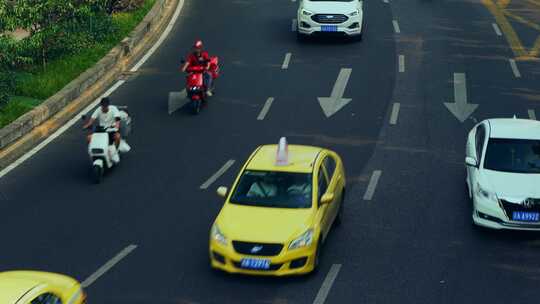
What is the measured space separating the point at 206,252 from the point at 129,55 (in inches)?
566

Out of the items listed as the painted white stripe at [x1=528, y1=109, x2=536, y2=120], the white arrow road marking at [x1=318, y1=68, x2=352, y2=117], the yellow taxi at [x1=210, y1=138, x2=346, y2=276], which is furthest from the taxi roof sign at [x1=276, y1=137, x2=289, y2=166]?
the painted white stripe at [x1=528, y1=109, x2=536, y2=120]

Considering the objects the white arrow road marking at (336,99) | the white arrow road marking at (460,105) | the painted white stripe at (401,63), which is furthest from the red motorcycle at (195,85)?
the painted white stripe at (401,63)

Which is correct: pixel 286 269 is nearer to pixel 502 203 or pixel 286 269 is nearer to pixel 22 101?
pixel 502 203

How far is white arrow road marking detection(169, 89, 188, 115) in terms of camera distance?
28.4 meters

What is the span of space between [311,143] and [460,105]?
4.90 meters

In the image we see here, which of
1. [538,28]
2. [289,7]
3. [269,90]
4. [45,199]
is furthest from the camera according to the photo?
[289,7]

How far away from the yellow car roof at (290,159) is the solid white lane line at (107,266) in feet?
8.09

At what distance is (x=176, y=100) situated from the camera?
95.0 ft

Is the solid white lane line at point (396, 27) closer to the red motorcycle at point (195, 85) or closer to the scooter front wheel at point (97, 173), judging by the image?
the red motorcycle at point (195, 85)

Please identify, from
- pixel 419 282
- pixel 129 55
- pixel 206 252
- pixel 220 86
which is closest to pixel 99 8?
pixel 129 55

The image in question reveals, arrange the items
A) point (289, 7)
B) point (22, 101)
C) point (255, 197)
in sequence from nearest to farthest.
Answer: point (255, 197) → point (22, 101) → point (289, 7)

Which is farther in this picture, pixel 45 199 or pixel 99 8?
pixel 99 8

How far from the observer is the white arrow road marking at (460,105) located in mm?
27891

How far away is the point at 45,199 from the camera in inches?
878
